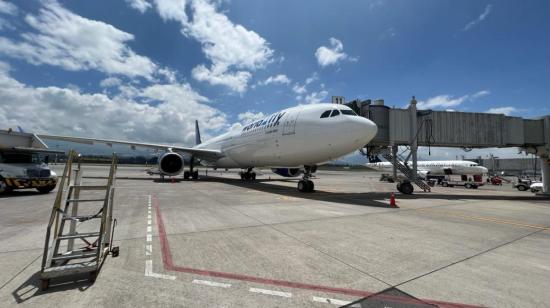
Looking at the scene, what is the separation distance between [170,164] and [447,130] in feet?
70.6

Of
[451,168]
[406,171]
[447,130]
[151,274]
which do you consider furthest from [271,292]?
[451,168]

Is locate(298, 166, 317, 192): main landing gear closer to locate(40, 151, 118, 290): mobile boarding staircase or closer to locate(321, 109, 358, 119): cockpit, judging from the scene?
locate(321, 109, 358, 119): cockpit

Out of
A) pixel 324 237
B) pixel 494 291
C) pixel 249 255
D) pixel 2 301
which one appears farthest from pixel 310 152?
pixel 2 301

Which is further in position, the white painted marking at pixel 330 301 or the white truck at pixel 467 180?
the white truck at pixel 467 180

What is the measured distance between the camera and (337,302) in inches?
110

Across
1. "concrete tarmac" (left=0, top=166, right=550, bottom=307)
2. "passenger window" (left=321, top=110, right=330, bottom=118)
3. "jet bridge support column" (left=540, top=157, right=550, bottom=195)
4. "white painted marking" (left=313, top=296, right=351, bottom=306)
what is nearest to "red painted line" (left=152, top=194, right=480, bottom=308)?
"concrete tarmac" (left=0, top=166, right=550, bottom=307)

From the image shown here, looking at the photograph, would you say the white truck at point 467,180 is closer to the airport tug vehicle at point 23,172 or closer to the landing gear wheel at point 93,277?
the landing gear wheel at point 93,277

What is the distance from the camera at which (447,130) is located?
18094 mm

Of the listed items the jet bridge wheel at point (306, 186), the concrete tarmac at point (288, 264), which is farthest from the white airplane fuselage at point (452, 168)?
the concrete tarmac at point (288, 264)

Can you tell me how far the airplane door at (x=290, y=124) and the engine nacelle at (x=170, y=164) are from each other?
37.0ft

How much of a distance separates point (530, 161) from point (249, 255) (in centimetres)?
10527

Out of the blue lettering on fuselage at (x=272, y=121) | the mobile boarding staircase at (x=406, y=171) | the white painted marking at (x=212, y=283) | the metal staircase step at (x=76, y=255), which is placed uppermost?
the blue lettering on fuselage at (x=272, y=121)

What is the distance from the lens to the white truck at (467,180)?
28.4m

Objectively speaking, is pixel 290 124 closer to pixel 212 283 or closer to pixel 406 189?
pixel 406 189
